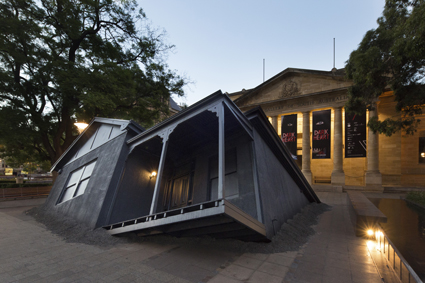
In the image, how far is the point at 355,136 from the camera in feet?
77.7

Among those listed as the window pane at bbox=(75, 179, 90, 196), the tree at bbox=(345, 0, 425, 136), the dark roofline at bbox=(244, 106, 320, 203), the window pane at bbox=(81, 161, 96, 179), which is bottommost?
the window pane at bbox=(75, 179, 90, 196)

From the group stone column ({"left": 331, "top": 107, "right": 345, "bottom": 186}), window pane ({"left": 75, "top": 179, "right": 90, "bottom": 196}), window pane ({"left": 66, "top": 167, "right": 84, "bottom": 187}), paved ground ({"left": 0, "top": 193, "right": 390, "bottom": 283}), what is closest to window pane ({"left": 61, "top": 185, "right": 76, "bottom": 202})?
window pane ({"left": 66, "top": 167, "right": 84, "bottom": 187})

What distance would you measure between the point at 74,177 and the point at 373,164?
27525 mm

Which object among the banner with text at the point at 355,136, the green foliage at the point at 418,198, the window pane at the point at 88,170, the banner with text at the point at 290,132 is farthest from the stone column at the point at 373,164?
the window pane at the point at 88,170

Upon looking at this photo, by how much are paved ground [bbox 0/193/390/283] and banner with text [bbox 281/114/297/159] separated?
22.2 m

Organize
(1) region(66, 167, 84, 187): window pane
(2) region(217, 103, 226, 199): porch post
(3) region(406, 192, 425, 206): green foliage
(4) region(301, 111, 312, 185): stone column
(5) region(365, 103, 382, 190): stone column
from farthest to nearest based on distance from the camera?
(4) region(301, 111, 312, 185): stone column
(5) region(365, 103, 382, 190): stone column
(3) region(406, 192, 425, 206): green foliage
(1) region(66, 167, 84, 187): window pane
(2) region(217, 103, 226, 199): porch post

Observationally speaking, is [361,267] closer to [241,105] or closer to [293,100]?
[293,100]

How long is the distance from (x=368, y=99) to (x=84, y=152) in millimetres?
17696

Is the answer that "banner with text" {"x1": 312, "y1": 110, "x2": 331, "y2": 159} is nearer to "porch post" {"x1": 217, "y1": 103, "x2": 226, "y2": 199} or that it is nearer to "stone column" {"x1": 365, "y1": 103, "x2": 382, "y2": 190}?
"stone column" {"x1": 365, "y1": 103, "x2": 382, "y2": 190}

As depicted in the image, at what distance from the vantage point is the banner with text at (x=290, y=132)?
1101 inches

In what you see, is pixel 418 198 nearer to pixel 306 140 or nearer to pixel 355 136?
pixel 355 136

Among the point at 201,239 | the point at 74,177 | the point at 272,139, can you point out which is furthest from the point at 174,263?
the point at 74,177

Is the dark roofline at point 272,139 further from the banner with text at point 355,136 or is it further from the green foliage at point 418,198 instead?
the banner with text at point 355,136

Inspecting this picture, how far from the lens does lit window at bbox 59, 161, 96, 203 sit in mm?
9680
